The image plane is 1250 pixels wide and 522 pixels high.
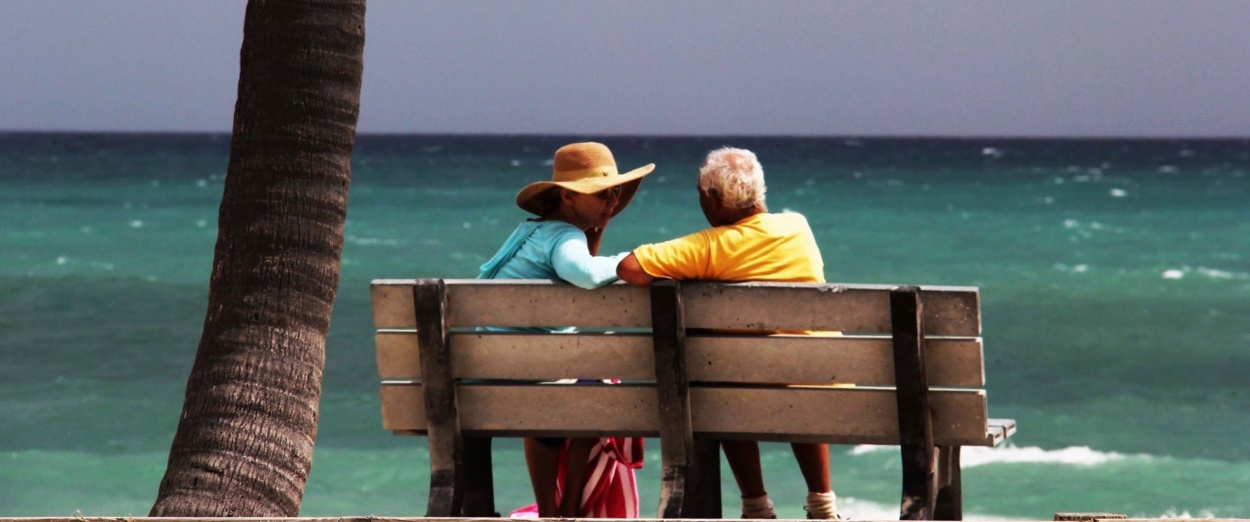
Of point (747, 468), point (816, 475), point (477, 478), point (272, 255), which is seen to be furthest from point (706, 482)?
point (272, 255)

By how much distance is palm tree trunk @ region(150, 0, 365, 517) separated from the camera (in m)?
3.95

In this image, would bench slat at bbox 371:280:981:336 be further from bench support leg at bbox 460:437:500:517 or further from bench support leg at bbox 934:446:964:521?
bench support leg at bbox 934:446:964:521

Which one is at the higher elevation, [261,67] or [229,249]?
[261,67]

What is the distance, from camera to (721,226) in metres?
4.39

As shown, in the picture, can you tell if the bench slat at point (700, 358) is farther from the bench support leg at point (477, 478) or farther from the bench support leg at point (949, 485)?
the bench support leg at point (949, 485)

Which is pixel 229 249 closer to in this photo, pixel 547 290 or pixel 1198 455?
pixel 547 290

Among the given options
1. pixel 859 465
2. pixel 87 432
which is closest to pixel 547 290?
pixel 859 465

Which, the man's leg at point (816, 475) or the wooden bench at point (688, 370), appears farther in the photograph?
the man's leg at point (816, 475)

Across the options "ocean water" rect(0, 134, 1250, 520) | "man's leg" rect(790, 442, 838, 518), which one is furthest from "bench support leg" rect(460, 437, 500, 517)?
"ocean water" rect(0, 134, 1250, 520)

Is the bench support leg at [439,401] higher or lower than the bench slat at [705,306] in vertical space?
lower

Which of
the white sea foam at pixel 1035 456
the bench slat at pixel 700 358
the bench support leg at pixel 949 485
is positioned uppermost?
the bench slat at pixel 700 358

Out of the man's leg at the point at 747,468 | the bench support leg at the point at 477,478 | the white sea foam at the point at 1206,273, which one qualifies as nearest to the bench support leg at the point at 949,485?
the man's leg at the point at 747,468

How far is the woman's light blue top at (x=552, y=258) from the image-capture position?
4.26 meters

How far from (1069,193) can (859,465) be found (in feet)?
158
